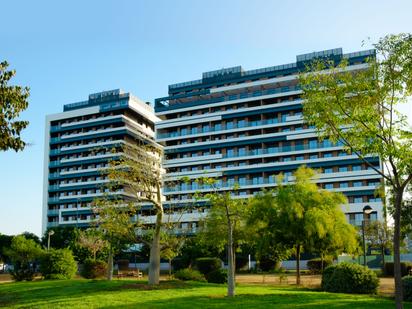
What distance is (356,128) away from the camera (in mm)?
16812

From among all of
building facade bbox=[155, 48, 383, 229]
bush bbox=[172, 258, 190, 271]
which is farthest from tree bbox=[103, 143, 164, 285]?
building facade bbox=[155, 48, 383, 229]

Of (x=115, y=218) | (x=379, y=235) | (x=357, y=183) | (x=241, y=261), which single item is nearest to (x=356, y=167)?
(x=357, y=183)

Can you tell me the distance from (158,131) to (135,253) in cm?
3234

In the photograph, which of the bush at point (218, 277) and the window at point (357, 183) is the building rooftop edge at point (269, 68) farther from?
the bush at point (218, 277)

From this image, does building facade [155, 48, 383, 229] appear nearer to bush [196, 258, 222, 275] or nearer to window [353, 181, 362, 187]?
window [353, 181, 362, 187]

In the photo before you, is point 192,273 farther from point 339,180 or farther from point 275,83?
point 275,83

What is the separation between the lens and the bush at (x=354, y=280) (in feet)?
79.4

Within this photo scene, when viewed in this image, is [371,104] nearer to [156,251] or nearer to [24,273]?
[156,251]

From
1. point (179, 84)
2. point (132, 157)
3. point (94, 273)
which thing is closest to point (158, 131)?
point (179, 84)

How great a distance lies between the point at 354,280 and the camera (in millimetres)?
24250

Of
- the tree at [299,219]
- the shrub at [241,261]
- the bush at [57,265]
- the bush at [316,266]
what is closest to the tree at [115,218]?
→ the tree at [299,219]

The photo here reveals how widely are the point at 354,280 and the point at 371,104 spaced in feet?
35.8

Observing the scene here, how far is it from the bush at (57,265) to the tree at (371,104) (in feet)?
87.0

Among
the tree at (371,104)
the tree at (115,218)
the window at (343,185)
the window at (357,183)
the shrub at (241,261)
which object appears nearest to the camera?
the tree at (371,104)
